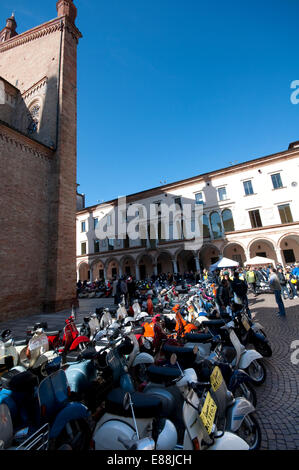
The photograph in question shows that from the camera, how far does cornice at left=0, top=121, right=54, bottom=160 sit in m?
10.1

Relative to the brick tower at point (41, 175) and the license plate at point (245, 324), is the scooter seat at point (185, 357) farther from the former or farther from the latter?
the brick tower at point (41, 175)

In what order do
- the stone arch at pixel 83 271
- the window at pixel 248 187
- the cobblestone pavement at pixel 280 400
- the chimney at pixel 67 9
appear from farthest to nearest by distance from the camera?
the stone arch at pixel 83 271, the window at pixel 248 187, the chimney at pixel 67 9, the cobblestone pavement at pixel 280 400

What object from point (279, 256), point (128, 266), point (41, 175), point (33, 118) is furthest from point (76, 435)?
point (128, 266)

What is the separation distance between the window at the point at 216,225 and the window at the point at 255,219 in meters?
3.22

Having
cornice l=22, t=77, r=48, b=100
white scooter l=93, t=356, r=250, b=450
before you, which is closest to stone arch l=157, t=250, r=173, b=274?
cornice l=22, t=77, r=48, b=100

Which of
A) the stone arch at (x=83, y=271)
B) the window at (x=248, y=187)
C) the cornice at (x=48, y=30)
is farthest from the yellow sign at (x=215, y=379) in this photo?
the stone arch at (x=83, y=271)

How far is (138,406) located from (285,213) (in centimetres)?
2270

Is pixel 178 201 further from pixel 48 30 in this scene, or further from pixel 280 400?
pixel 280 400

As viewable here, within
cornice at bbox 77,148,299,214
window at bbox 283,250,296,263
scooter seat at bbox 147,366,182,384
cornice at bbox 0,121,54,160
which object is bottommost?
scooter seat at bbox 147,366,182,384

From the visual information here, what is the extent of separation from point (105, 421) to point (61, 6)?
22.6m

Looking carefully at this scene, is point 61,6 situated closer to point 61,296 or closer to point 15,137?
point 15,137

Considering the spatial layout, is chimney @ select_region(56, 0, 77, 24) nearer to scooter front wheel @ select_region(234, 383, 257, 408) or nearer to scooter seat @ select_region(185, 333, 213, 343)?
scooter seat @ select_region(185, 333, 213, 343)

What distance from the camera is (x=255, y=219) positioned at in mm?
21266

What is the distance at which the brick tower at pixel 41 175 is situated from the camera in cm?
988
